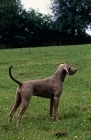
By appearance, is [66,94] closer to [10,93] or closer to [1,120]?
[10,93]

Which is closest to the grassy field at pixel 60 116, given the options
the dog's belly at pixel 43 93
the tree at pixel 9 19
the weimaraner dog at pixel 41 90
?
the weimaraner dog at pixel 41 90

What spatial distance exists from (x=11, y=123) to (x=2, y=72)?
13.5m

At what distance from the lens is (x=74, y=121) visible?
11.1 metres

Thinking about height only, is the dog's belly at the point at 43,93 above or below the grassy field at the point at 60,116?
above

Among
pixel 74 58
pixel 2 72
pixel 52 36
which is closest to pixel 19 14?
pixel 52 36

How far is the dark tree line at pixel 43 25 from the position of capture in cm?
6469

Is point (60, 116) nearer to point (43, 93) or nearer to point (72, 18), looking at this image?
point (43, 93)

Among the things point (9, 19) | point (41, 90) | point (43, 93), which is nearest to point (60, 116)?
point (43, 93)

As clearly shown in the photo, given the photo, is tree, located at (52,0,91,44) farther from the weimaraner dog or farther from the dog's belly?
the dog's belly

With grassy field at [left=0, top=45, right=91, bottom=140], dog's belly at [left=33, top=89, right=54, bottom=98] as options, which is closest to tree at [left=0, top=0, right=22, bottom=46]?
grassy field at [left=0, top=45, right=91, bottom=140]

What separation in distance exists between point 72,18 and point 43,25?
854 centimetres

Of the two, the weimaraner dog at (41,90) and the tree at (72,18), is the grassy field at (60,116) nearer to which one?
the weimaraner dog at (41,90)

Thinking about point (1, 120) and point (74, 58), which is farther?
point (74, 58)

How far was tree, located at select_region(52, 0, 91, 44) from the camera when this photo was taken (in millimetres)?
69006
